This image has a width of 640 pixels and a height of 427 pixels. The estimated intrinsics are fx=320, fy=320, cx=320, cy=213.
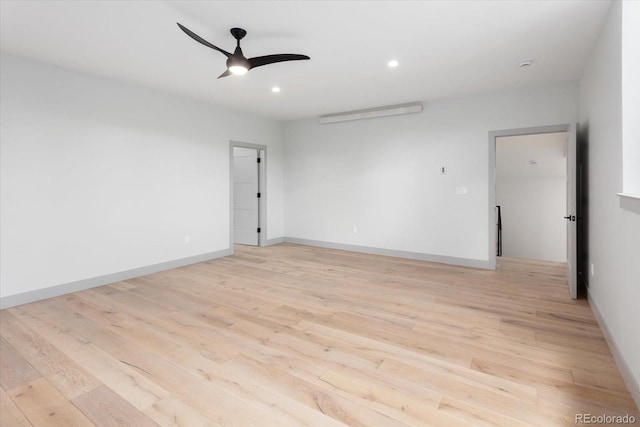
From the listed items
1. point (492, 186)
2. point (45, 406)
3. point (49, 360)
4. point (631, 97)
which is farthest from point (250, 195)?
point (631, 97)

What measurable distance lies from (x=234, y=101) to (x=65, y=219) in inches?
114

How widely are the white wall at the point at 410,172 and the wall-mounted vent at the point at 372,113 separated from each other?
0.14 meters

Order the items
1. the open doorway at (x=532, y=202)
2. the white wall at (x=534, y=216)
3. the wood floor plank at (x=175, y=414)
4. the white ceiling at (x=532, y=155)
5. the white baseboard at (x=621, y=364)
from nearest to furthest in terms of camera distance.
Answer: the wood floor plank at (x=175, y=414), the white baseboard at (x=621, y=364), the white ceiling at (x=532, y=155), the open doorway at (x=532, y=202), the white wall at (x=534, y=216)

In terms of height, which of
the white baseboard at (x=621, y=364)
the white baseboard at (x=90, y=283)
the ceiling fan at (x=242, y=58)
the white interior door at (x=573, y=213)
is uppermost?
the ceiling fan at (x=242, y=58)

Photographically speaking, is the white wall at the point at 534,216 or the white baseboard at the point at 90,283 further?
A: the white wall at the point at 534,216

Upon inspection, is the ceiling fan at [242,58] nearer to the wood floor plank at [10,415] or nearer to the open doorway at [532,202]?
the wood floor plank at [10,415]

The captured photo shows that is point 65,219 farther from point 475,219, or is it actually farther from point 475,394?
point 475,219

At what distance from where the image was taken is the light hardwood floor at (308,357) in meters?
1.74

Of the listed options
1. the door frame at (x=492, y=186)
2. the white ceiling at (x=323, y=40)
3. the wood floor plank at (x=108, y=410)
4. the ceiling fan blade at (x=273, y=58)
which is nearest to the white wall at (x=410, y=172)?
the door frame at (x=492, y=186)

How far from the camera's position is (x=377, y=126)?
5.74m

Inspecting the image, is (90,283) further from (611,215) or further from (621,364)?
(611,215)

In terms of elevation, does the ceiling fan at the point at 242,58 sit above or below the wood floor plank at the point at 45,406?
above

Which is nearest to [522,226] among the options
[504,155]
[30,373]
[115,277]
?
[504,155]

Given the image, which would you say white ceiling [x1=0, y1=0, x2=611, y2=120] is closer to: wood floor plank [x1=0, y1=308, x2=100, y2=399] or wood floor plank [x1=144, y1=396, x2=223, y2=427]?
wood floor plank [x1=0, y1=308, x2=100, y2=399]
